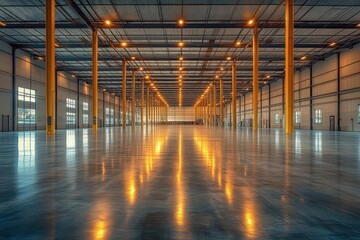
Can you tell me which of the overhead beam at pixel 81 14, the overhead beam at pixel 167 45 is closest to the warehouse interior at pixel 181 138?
the overhead beam at pixel 167 45

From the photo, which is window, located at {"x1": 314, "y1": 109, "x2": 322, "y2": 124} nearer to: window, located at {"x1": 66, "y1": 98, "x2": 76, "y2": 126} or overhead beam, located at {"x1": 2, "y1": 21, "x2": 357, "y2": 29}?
overhead beam, located at {"x1": 2, "y1": 21, "x2": 357, "y2": 29}

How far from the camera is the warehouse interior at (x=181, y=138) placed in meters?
2.69

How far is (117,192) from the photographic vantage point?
3656 mm

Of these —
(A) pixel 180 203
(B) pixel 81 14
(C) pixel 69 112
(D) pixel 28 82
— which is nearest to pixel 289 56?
(B) pixel 81 14

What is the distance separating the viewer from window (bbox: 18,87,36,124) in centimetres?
3359

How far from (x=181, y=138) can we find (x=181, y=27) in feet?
45.3

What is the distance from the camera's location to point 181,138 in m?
16.6

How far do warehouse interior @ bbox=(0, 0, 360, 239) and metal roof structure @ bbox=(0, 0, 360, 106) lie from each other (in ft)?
0.51

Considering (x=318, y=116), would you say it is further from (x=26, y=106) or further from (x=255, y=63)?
(x=26, y=106)

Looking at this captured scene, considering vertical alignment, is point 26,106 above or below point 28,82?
below

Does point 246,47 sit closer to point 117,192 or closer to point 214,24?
point 214,24

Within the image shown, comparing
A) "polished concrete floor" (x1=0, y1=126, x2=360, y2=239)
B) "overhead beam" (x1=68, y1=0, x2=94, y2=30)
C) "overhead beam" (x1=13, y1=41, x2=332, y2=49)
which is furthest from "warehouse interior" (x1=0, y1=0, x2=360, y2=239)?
"overhead beam" (x1=68, y1=0, x2=94, y2=30)

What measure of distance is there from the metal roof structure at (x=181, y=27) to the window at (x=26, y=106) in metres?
5.45

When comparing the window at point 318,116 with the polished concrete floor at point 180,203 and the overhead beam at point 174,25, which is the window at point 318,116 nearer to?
the overhead beam at point 174,25
